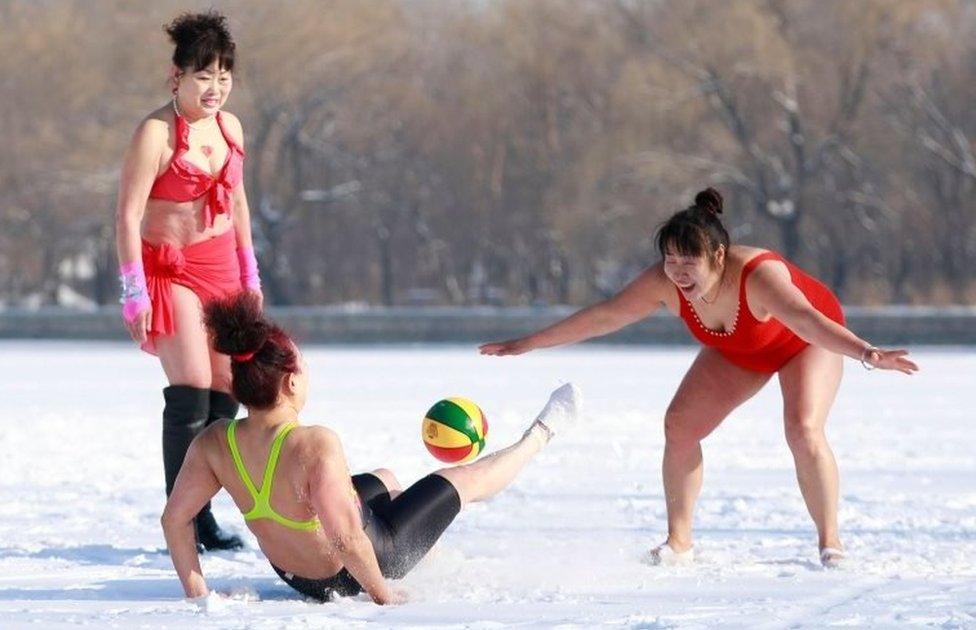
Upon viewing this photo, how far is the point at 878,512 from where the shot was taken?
8.36m

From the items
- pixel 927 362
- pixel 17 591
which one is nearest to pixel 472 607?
pixel 17 591

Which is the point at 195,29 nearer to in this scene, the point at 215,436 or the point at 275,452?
the point at 215,436

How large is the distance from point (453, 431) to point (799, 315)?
1.59 meters

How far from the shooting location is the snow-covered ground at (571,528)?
17.8ft

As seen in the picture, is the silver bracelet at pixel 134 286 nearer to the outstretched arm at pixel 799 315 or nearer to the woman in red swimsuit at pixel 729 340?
the woman in red swimsuit at pixel 729 340

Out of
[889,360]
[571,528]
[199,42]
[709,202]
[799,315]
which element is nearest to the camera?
[889,360]

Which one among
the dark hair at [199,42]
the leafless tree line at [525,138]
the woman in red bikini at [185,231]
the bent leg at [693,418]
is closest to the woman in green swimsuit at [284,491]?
the bent leg at [693,418]

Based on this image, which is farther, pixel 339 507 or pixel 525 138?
pixel 525 138

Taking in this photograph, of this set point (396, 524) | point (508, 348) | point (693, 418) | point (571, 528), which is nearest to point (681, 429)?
point (693, 418)

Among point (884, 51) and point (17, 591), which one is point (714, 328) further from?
point (884, 51)

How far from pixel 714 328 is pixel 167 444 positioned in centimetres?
226

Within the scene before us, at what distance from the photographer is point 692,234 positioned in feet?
20.8

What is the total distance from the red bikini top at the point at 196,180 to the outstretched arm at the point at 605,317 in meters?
1.33

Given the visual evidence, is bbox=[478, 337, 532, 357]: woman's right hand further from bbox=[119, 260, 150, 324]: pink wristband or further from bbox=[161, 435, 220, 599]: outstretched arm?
bbox=[161, 435, 220, 599]: outstretched arm
